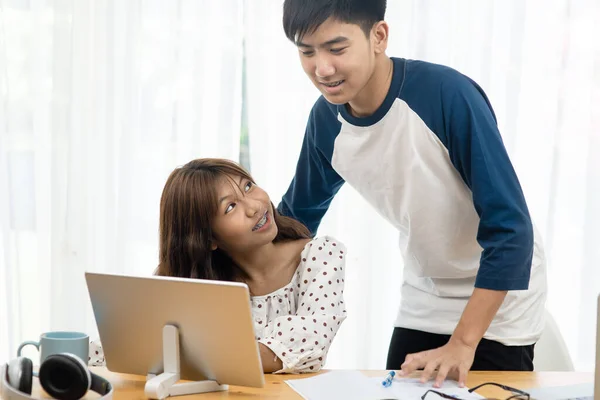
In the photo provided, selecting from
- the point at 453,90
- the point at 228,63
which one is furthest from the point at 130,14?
the point at 453,90

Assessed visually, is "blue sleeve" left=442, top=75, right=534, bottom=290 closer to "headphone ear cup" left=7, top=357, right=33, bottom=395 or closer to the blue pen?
the blue pen

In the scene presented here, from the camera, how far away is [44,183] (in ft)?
9.10

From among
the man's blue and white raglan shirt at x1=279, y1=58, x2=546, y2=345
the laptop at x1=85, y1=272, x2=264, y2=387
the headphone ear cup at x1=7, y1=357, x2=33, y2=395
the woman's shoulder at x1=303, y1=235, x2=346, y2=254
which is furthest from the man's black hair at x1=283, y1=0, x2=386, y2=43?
the headphone ear cup at x1=7, y1=357, x2=33, y2=395

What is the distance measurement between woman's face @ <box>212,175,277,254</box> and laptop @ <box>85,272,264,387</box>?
360 millimetres

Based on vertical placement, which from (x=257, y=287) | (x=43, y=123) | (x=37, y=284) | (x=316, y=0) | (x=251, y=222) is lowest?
(x=37, y=284)

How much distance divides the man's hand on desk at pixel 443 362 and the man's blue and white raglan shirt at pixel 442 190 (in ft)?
0.43

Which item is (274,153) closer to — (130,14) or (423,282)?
(130,14)

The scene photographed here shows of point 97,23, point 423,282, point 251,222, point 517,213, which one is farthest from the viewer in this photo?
point 97,23

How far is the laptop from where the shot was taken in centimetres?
126

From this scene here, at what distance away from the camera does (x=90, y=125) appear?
274 cm

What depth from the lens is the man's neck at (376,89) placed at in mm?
1623

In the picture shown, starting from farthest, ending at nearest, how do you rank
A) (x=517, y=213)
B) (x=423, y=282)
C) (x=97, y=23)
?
(x=97, y=23) → (x=423, y=282) → (x=517, y=213)

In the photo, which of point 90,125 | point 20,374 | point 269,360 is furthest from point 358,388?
point 90,125

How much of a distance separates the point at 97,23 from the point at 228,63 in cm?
47
